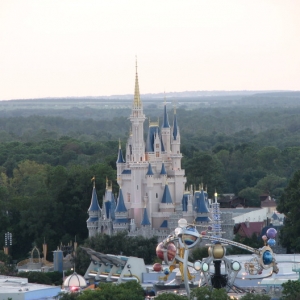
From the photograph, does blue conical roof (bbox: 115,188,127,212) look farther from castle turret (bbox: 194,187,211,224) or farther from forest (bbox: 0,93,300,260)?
forest (bbox: 0,93,300,260)

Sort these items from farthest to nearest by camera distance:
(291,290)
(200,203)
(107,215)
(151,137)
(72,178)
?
(72,178)
(151,137)
(107,215)
(200,203)
(291,290)

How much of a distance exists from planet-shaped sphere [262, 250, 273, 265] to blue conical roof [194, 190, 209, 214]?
2955 cm

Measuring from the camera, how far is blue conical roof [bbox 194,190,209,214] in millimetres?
101375

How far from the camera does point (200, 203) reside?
102 m

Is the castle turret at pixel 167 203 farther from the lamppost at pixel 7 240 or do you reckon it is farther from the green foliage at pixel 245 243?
the lamppost at pixel 7 240

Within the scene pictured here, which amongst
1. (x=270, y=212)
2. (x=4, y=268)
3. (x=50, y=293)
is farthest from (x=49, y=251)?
(x=50, y=293)

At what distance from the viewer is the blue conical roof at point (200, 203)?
101 meters

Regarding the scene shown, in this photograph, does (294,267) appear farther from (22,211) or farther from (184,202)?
(22,211)

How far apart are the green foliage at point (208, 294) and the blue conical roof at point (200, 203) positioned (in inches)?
1229

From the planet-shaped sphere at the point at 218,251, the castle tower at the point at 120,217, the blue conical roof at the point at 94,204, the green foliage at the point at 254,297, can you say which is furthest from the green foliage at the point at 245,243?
the green foliage at the point at 254,297

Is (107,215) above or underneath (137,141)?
underneath

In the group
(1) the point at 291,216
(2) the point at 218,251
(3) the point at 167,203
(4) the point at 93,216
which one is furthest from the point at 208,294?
(4) the point at 93,216

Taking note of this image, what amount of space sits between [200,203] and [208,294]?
3260 cm

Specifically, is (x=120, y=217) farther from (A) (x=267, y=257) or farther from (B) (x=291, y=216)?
(A) (x=267, y=257)
